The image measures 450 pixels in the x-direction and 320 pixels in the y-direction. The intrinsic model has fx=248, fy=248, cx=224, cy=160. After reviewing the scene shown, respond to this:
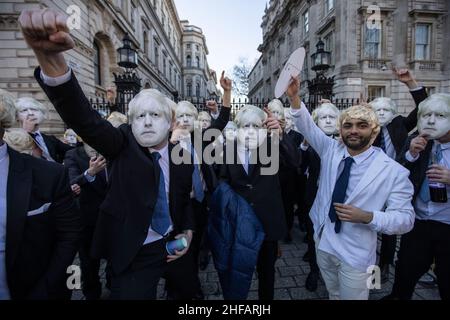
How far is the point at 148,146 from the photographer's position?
1.79 metres

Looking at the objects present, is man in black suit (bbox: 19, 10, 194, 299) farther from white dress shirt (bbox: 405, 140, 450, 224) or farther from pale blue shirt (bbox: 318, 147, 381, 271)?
white dress shirt (bbox: 405, 140, 450, 224)

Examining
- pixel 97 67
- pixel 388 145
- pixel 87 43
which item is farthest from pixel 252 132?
pixel 97 67

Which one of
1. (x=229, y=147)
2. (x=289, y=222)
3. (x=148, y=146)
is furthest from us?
(x=289, y=222)

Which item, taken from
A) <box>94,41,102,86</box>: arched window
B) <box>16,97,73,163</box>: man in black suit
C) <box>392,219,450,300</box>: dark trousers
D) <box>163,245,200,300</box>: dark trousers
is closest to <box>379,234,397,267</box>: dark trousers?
<box>392,219,450,300</box>: dark trousers

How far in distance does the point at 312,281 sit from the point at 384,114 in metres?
2.51

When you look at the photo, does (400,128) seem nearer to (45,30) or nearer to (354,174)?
(354,174)

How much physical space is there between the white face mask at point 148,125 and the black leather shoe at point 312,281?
272cm

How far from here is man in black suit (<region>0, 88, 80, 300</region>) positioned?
1408mm

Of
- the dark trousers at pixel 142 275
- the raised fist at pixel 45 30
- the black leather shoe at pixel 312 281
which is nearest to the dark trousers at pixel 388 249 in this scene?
the black leather shoe at pixel 312 281

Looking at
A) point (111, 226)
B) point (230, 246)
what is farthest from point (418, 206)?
point (111, 226)

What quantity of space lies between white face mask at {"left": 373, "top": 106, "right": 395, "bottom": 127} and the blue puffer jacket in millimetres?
2499

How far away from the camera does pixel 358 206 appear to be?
1976mm
